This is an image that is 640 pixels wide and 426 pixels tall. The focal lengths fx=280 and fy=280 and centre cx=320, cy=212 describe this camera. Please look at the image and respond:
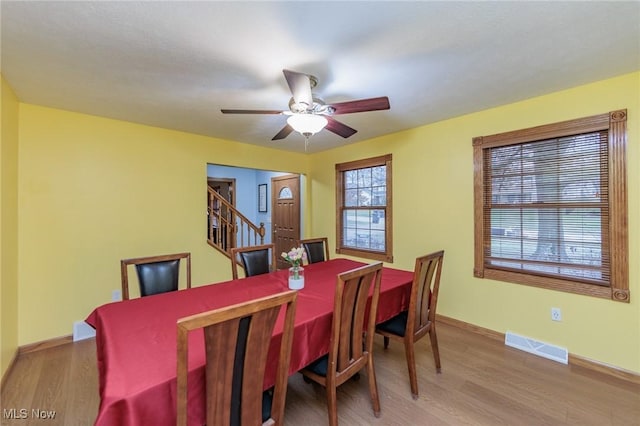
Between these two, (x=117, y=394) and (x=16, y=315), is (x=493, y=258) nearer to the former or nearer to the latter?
(x=117, y=394)

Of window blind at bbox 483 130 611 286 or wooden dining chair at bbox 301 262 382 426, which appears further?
window blind at bbox 483 130 611 286

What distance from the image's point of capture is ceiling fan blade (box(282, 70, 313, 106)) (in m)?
1.66

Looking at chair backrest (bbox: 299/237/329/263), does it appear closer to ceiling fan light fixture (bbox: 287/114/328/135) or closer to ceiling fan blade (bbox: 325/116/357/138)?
ceiling fan blade (bbox: 325/116/357/138)

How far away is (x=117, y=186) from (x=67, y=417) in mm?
2161

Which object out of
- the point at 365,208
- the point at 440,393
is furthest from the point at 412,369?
the point at 365,208

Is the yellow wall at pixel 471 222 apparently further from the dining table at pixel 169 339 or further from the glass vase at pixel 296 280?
the glass vase at pixel 296 280

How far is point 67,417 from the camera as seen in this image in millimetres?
1793

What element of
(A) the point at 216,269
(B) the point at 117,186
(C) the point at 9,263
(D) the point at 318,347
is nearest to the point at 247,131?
(B) the point at 117,186

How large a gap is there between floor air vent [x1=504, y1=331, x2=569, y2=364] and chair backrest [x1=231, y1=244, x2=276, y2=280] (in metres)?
2.45

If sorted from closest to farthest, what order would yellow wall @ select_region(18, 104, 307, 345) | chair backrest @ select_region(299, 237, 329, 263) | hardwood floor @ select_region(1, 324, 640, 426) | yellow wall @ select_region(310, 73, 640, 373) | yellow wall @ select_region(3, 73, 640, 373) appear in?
1. hardwood floor @ select_region(1, 324, 640, 426)
2. yellow wall @ select_region(310, 73, 640, 373)
3. yellow wall @ select_region(3, 73, 640, 373)
4. yellow wall @ select_region(18, 104, 307, 345)
5. chair backrest @ select_region(299, 237, 329, 263)

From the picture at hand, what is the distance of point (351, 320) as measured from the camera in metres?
1.63

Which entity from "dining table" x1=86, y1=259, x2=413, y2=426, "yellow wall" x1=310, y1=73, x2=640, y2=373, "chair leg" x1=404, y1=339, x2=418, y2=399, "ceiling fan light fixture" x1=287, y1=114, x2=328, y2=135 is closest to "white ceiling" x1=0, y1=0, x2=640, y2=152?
"yellow wall" x1=310, y1=73, x2=640, y2=373

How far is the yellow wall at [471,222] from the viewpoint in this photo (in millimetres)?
2209

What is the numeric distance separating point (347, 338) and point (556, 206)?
2.37 meters
